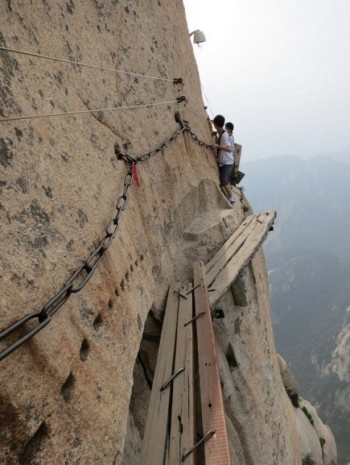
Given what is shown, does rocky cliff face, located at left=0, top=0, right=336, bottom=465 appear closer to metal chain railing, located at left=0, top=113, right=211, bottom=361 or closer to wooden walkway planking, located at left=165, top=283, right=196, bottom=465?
metal chain railing, located at left=0, top=113, right=211, bottom=361

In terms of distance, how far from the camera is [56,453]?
113 inches

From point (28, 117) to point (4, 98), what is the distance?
276mm

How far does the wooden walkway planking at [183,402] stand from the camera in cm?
427

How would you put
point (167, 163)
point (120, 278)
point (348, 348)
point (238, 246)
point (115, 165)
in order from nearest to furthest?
1. point (120, 278)
2. point (115, 165)
3. point (167, 163)
4. point (238, 246)
5. point (348, 348)

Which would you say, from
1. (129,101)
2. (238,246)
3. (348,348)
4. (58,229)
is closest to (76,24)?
(129,101)

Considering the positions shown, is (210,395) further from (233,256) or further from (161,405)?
(233,256)

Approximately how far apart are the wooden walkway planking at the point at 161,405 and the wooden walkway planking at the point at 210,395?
0.56 m

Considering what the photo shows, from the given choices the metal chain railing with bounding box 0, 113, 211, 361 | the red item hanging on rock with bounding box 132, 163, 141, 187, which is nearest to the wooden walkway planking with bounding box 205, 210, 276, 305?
the red item hanging on rock with bounding box 132, 163, 141, 187

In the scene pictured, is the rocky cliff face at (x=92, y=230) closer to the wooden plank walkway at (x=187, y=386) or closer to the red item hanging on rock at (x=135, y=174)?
the red item hanging on rock at (x=135, y=174)

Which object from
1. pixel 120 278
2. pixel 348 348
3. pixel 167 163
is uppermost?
pixel 167 163

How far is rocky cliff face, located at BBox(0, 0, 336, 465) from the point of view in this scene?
3014mm

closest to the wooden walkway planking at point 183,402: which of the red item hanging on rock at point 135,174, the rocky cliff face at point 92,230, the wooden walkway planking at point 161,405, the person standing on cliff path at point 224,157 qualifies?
the wooden walkway planking at point 161,405

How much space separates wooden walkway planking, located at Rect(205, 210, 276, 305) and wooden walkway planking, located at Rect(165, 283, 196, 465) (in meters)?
1.70

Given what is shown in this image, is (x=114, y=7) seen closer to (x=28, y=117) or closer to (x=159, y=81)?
(x=159, y=81)
